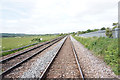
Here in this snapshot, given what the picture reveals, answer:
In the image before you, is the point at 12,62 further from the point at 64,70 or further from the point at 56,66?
the point at 64,70

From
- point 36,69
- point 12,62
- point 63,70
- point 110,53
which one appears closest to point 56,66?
point 63,70

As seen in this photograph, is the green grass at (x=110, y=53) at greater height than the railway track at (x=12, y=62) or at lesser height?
greater

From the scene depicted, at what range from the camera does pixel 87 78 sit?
3.63 meters

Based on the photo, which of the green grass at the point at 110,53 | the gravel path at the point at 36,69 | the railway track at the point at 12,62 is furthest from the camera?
the railway track at the point at 12,62

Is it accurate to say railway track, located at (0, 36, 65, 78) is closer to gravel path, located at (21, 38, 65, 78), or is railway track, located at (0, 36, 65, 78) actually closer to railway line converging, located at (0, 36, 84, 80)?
railway line converging, located at (0, 36, 84, 80)

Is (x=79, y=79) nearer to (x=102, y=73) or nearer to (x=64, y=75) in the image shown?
(x=64, y=75)

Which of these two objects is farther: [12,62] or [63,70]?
[12,62]

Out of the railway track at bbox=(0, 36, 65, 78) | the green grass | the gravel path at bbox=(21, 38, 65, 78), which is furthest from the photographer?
the railway track at bbox=(0, 36, 65, 78)

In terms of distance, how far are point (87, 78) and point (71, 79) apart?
76 centimetres

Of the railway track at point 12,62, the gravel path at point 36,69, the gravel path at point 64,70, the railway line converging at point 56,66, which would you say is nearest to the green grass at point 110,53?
the railway line converging at point 56,66

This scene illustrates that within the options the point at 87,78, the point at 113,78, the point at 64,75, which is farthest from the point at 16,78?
the point at 113,78

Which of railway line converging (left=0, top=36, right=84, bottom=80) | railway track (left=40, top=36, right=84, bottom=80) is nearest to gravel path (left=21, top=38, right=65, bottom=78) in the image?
railway line converging (left=0, top=36, right=84, bottom=80)

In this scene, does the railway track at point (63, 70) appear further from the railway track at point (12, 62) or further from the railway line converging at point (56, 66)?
the railway track at point (12, 62)

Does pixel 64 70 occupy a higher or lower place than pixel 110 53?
lower
